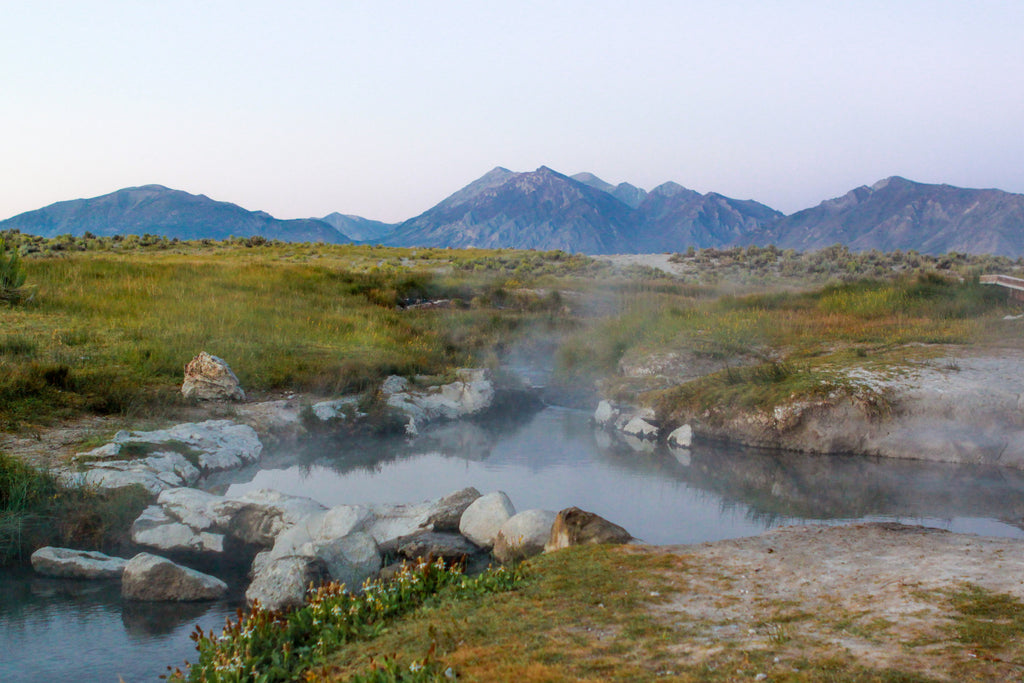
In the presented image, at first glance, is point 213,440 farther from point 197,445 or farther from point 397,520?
point 397,520

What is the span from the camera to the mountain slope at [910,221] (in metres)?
72.4

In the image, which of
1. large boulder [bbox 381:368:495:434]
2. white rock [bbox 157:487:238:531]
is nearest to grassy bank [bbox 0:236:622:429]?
large boulder [bbox 381:368:495:434]

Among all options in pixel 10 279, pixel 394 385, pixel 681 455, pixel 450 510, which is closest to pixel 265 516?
pixel 450 510

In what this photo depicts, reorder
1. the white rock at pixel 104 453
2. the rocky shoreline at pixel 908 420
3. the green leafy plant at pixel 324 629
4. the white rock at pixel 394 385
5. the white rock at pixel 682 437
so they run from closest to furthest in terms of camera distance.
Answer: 1. the green leafy plant at pixel 324 629
2. the white rock at pixel 104 453
3. the rocky shoreline at pixel 908 420
4. the white rock at pixel 682 437
5. the white rock at pixel 394 385

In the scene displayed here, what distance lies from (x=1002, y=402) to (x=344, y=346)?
46.7 ft

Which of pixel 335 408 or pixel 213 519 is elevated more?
pixel 335 408

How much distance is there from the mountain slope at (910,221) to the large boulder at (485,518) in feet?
216

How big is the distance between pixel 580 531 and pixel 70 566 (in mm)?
5545

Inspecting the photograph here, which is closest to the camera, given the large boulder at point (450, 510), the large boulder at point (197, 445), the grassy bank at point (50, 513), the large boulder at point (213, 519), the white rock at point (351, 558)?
the white rock at point (351, 558)

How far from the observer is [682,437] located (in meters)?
14.4

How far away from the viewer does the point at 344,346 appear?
1870 centimetres

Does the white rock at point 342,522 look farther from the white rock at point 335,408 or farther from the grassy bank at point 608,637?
the white rock at point 335,408

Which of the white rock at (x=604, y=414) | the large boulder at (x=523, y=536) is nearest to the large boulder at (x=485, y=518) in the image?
the large boulder at (x=523, y=536)

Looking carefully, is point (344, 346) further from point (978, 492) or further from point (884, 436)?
point (978, 492)
